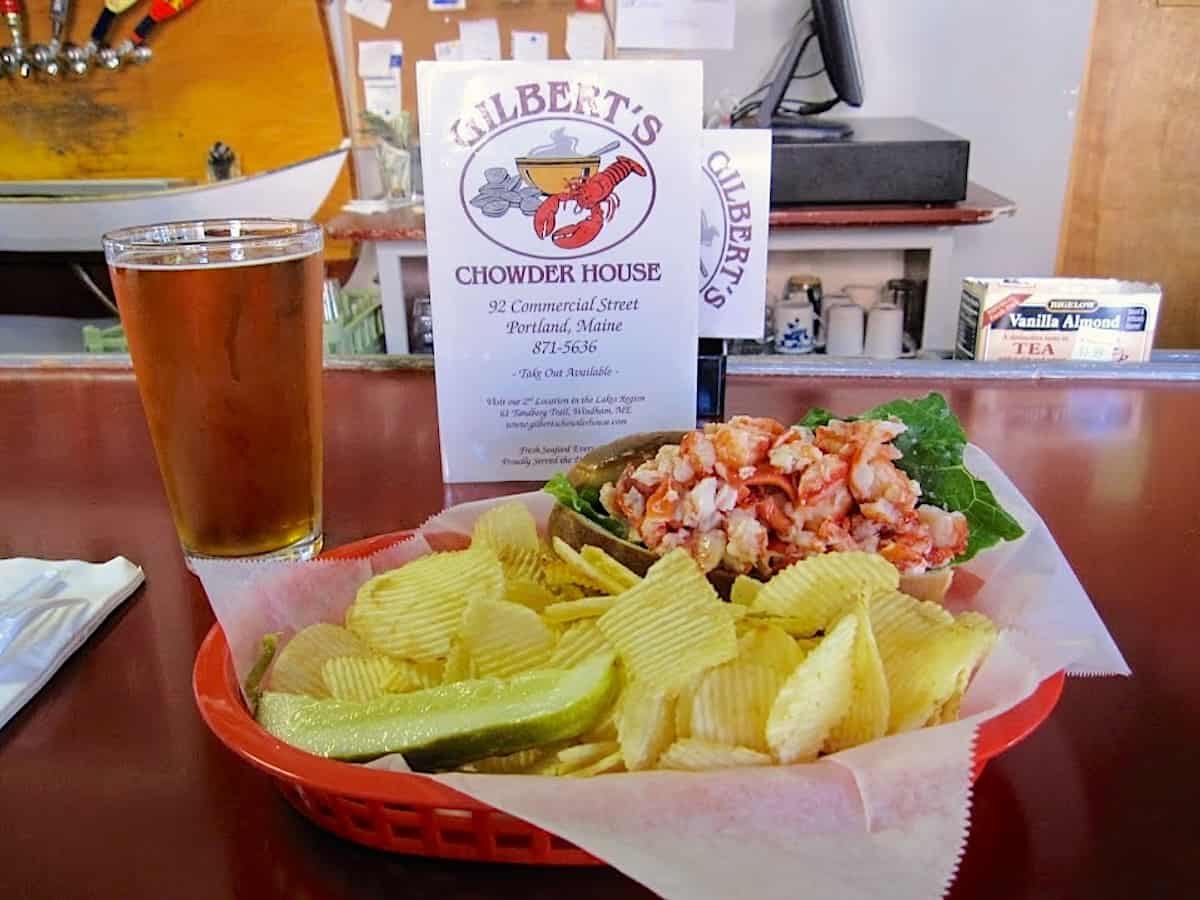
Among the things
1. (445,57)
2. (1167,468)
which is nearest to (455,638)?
(1167,468)

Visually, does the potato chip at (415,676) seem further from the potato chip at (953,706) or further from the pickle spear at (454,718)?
the potato chip at (953,706)

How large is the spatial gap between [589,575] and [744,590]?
0.09m

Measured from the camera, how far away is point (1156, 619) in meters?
0.67

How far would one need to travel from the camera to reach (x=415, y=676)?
56 cm

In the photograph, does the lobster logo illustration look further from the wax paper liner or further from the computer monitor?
the computer monitor

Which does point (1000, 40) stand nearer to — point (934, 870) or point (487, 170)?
point (487, 170)

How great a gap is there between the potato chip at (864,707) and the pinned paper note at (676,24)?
260cm

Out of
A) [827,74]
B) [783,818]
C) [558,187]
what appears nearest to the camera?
[783,818]

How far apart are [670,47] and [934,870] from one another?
270 centimetres

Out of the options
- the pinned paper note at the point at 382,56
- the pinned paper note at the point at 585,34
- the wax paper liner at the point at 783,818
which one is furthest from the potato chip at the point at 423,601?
the pinned paper note at the point at 382,56

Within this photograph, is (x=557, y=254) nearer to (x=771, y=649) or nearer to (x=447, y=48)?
(x=771, y=649)

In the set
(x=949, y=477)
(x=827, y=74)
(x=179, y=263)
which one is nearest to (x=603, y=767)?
(x=949, y=477)

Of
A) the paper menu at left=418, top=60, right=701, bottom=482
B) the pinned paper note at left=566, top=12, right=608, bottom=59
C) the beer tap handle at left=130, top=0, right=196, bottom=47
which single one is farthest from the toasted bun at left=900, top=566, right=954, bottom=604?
the beer tap handle at left=130, top=0, right=196, bottom=47

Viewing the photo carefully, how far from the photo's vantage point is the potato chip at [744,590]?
1.93ft
